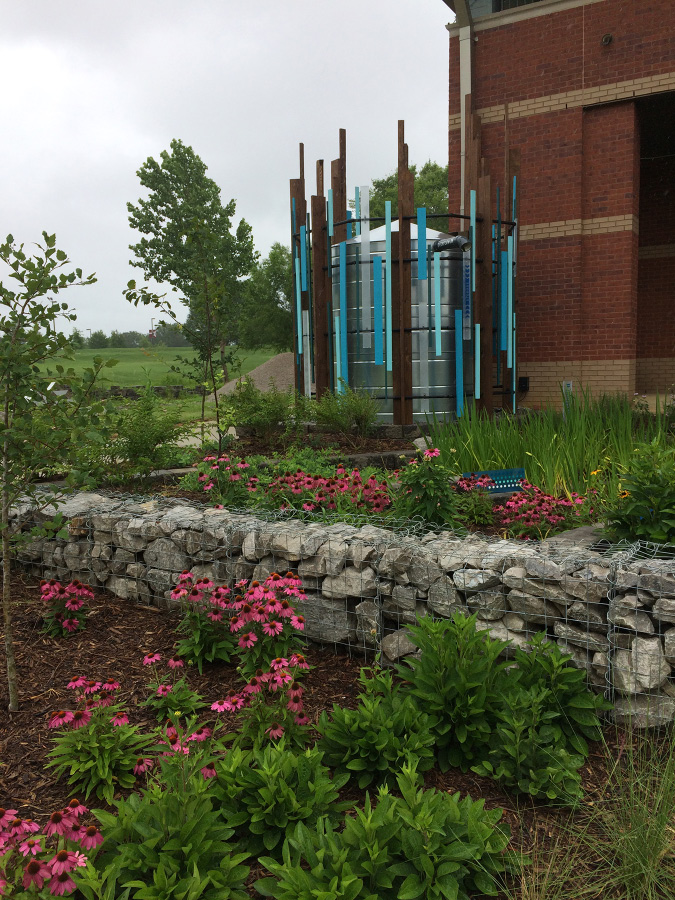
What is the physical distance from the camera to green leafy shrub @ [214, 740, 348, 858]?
7.27 feet

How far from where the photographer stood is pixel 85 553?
14.7ft

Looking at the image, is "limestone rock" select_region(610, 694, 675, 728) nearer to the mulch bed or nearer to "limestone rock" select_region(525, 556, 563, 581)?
the mulch bed

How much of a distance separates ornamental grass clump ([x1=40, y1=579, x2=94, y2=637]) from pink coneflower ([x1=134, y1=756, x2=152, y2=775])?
1350 millimetres

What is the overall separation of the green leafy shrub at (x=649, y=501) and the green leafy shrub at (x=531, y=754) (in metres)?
1.05

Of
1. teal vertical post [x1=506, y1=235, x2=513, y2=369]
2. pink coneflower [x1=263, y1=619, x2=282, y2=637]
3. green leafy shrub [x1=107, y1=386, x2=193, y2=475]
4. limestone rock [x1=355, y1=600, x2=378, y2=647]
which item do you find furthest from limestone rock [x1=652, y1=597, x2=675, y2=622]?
teal vertical post [x1=506, y1=235, x2=513, y2=369]

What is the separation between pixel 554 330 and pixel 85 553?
29.7 feet

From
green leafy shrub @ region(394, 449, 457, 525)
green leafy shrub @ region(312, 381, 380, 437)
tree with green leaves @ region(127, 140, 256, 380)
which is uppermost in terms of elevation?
tree with green leaves @ region(127, 140, 256, 380)

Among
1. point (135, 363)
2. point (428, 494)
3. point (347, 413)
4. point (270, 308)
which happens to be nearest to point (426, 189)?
point (270, 308)

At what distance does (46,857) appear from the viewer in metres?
1.98

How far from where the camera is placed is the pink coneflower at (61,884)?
179cm

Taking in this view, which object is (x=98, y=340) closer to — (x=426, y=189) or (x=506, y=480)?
(x=426, y=189)

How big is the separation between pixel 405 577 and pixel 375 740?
968mm

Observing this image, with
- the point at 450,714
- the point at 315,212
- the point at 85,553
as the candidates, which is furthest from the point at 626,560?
the point at 315,212

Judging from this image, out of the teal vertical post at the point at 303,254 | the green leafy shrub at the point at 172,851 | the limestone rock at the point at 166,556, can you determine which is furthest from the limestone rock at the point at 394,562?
the teal vertical post at the point at 303,254
